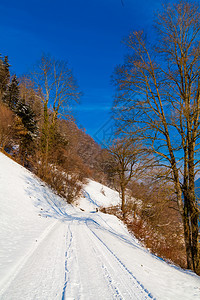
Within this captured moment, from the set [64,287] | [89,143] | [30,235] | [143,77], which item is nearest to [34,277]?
[64,287]

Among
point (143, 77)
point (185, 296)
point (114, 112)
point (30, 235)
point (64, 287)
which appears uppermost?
point (143, 77)

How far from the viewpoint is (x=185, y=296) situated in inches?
104

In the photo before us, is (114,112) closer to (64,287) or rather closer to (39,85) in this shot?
(64,287)

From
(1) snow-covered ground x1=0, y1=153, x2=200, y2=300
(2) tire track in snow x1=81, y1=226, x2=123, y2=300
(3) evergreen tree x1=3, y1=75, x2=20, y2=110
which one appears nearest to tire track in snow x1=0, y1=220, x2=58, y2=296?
(1) snow-covered ground x1=0, y1=153, x2=200, y2=300

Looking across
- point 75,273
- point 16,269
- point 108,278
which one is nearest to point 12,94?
point 16,269

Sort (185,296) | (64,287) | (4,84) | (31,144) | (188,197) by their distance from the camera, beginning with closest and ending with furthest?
1. (64,287)
2. (185,296)
3. (188,197)
4. (31,144)
5. (4,84)

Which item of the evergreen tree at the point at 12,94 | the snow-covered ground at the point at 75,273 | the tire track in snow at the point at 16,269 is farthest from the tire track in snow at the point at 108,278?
the evergreen tree at the point at 12,94

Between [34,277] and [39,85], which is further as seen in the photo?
[39,85]

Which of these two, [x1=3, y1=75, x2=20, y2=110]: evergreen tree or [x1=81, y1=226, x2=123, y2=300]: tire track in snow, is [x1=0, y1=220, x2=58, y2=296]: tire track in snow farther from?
[x1=3, y1=75, x2=20, y2=110]: evergreen tree

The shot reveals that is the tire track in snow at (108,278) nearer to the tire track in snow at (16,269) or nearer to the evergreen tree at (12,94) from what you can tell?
the tire track in snow at (16,269)

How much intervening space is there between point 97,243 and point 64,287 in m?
2.75

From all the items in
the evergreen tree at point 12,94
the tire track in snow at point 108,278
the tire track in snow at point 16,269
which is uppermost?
the evergreen tree at point 12,94

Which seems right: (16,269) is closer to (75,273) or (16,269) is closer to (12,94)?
(75,273)

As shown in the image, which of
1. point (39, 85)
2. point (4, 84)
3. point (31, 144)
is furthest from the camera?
point (4, 84)
